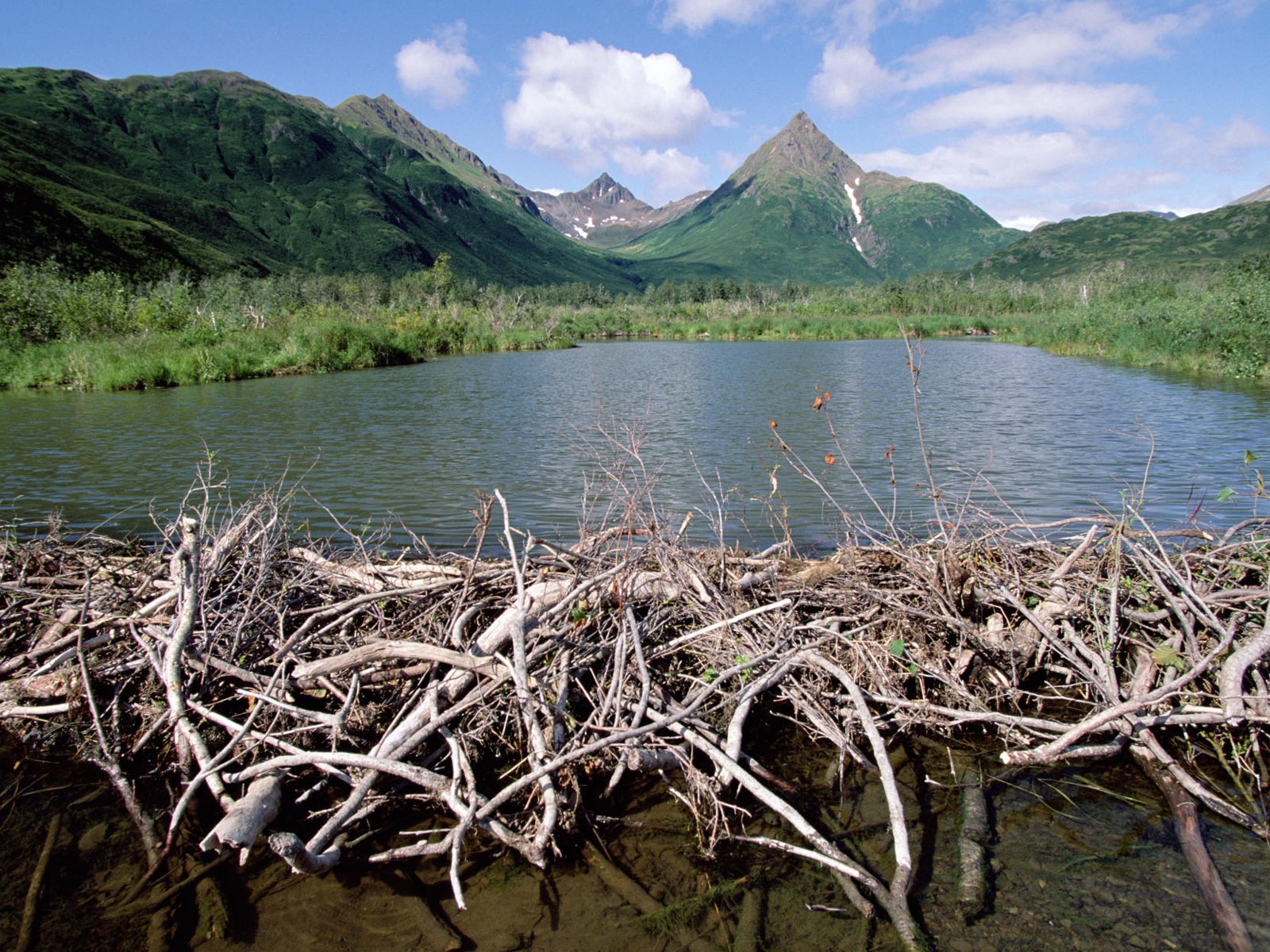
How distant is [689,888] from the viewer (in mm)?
3207

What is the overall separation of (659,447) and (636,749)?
11024 millimetres

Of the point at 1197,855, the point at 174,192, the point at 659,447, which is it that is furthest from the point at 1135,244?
the point at 174,192

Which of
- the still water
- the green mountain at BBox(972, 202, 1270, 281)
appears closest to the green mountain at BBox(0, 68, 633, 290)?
the still water

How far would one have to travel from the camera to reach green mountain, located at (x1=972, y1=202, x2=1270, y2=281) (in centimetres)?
15025

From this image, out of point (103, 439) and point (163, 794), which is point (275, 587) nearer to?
point (163, 794)

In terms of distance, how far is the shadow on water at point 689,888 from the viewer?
2959mm

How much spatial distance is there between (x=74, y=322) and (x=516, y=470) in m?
28.6

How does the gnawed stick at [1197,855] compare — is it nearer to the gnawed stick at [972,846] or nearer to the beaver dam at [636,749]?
the beaver dam at [636,749]

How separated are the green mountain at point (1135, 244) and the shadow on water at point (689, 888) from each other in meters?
163

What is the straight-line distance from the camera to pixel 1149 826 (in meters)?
3.50

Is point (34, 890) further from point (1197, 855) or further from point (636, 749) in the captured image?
point (1197, 855)

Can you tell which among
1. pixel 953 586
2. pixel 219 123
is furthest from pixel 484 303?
pixel 219 123

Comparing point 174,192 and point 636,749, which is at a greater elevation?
point 174,192

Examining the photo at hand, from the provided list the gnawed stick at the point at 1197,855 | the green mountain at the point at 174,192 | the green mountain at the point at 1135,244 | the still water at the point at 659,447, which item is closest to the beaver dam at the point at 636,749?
the gnawed stick at the point at 1197,855
